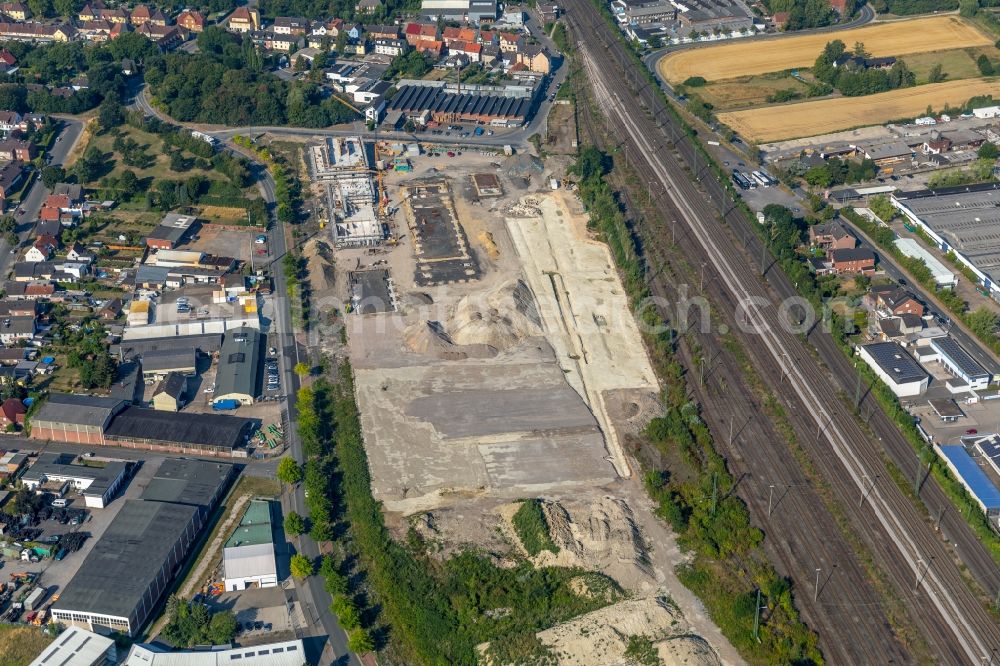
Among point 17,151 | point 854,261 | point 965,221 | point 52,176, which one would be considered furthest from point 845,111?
point 17,151

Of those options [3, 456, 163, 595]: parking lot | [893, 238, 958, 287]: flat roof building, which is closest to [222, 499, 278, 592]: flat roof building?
[3, 456, 163, 595]: parking lot

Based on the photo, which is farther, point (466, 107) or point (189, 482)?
point (466, 107)

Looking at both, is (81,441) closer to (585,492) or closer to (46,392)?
(46,392)

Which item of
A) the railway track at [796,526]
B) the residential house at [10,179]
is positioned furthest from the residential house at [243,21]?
the railway track at [796,526]

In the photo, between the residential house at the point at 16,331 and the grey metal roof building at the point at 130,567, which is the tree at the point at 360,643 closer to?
the grey metal roof building at the point at 130,567

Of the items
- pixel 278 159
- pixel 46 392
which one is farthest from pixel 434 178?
pixel 46 392

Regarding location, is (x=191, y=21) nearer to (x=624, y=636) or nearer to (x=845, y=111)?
(x=845, y=111)

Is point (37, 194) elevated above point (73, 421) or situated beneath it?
situated beneath
